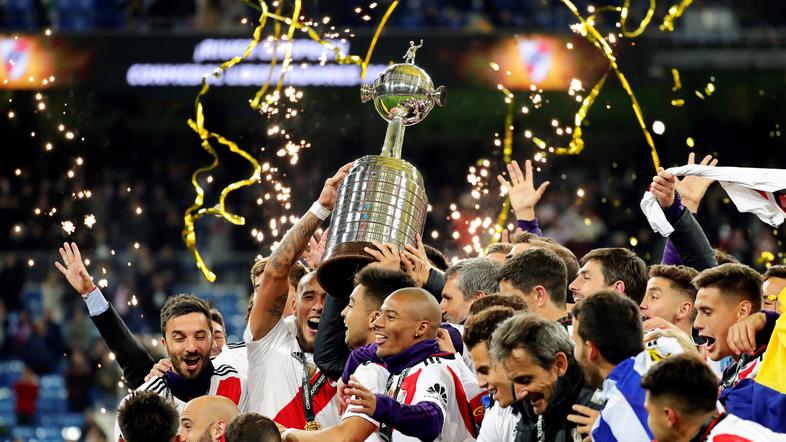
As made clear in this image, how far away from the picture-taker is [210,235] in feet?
45.0

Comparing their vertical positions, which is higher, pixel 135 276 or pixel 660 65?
pixel 660 65

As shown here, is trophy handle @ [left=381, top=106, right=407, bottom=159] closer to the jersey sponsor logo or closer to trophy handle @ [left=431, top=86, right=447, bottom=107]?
trophy handle @ [left=431, top=86, right=447, bottom=107]

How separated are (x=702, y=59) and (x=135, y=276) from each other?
21.4 feet

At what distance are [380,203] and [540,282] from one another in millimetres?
685

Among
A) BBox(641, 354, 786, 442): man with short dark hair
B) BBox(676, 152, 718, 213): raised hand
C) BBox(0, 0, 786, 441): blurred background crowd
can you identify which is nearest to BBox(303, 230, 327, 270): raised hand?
BBox(676, 152, 718, 213): raised hand

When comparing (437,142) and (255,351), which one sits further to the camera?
(437,142)

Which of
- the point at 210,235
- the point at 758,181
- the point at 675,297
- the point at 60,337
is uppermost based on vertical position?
the point at 210,235

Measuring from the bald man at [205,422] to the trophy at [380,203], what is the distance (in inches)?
29.9

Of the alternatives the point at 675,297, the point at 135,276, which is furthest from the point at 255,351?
the point at 135,276

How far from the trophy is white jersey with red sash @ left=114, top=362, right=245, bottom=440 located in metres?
0.62

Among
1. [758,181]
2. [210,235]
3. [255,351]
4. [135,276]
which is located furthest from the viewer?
[210,235]

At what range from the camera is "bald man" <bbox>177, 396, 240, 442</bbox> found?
4074 mm

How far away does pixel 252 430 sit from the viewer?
3.61 metres

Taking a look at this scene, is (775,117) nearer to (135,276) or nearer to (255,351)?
(135,276)
